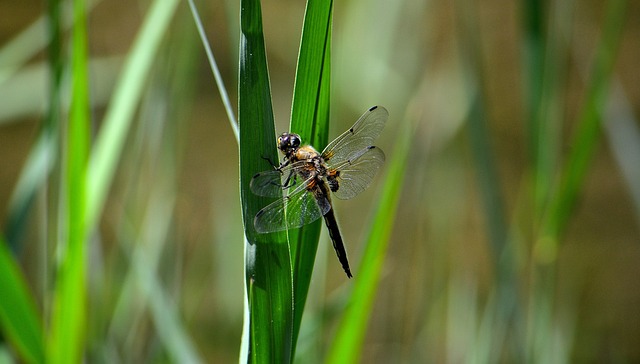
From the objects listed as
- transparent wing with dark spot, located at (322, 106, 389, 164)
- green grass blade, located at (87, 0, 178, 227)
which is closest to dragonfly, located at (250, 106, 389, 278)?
transparent wing with dark spot, located at (322, 106, 389, 164)

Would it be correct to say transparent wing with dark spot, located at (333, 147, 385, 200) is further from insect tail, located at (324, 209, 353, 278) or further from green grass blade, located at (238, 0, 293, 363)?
green grass blade, located at (238, 0, 293, 363)

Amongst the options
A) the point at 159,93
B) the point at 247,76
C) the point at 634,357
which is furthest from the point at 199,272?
the point at 634,357

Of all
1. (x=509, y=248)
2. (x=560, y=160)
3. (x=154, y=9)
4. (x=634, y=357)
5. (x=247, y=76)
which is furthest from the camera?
(x=634, y=357)

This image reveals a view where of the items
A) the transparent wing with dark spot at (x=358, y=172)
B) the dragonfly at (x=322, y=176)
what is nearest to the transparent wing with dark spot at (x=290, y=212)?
the dragonfly at (x=322, y=176)

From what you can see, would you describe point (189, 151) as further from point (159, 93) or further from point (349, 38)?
point (159, 93)

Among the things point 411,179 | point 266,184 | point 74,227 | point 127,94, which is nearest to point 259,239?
point 266,184

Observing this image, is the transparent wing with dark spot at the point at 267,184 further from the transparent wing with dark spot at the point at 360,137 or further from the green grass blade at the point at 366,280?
the transparent wing with dark spot at the point at 360,137

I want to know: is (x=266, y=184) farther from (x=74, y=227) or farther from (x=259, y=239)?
(x=74, y=227)
